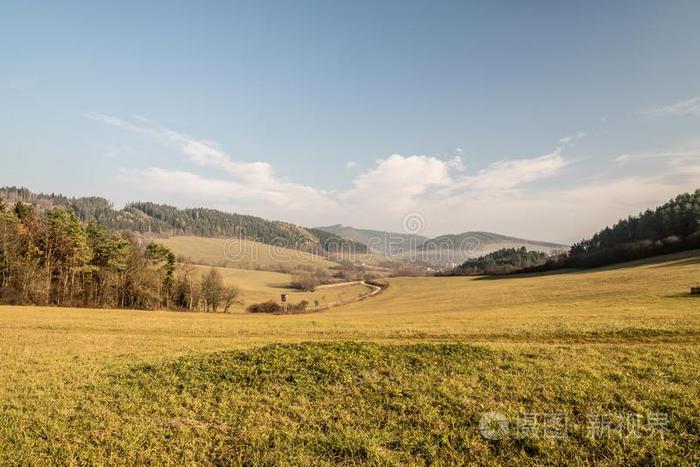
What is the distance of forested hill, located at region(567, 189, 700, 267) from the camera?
101 metres

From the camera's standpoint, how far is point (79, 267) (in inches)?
2473

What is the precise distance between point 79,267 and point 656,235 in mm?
150209

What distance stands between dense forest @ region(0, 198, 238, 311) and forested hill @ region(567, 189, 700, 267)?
113 meters

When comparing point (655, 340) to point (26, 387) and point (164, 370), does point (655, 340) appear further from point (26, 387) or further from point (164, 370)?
point (26, 387)

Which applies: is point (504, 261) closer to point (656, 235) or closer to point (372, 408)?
point (656, 235)

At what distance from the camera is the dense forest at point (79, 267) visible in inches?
2284

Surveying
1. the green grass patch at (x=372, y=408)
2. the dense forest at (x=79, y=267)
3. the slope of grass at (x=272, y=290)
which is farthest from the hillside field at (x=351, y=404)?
the slope of grass at (x=272, y=290)

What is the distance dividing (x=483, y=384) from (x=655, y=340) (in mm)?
13536

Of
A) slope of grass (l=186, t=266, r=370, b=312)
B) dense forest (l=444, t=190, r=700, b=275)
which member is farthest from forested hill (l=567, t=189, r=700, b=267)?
slope of grass (l=186, t=266, r=370, b=312)

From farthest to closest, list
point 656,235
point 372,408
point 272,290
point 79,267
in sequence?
1. point 272,290
2. point 656,235
3. point 79,267
4. point 372,408

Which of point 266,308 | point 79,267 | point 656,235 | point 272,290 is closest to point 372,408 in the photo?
point 79,267

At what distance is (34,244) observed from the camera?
60.2 m

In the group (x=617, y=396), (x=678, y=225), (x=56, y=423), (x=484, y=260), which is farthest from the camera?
(x=484, y=260)

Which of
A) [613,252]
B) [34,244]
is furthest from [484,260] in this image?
[34,244]
